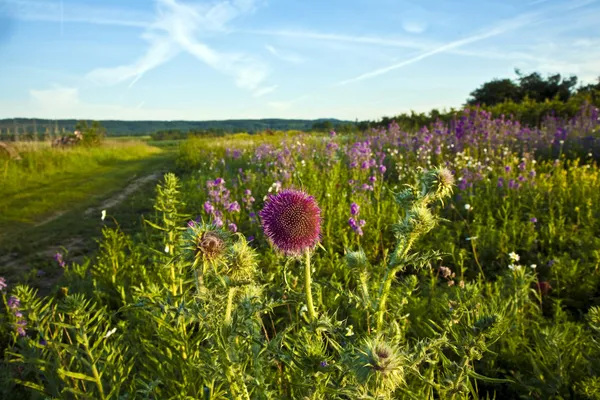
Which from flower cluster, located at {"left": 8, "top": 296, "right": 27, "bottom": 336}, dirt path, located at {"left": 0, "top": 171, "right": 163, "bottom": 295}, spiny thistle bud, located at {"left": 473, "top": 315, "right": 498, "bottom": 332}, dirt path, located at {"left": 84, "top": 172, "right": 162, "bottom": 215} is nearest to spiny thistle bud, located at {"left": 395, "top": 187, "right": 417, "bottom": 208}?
spiny thistle bud, located at {"left": 473, "top": 315, "right": 498, "bottom": 332}

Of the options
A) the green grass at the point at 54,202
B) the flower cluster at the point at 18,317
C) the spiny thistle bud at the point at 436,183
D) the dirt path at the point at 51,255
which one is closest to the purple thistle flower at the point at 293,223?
the spiny thistle bud at the point at 436,183

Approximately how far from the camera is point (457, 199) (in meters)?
5.80

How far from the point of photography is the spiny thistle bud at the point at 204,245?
1.37m

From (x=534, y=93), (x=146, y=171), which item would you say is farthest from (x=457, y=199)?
(x=534, y=93)

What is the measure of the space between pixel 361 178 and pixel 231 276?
5343 mm

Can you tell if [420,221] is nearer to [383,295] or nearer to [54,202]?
[383,295]

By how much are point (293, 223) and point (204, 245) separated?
35cm

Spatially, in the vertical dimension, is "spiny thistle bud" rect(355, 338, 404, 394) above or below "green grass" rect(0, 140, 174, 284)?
above

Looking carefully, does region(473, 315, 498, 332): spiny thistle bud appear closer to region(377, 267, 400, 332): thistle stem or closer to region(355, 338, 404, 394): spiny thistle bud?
region(377, 267, 400, 332): thistle stem

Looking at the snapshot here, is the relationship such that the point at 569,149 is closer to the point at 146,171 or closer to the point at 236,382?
the point at 236,382

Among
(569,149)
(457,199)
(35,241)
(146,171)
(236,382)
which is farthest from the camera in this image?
(146,171)

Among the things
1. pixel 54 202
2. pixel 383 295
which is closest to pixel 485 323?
pixel 383 295

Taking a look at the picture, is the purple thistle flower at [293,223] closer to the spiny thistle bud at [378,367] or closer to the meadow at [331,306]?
the meadow at [331,306]

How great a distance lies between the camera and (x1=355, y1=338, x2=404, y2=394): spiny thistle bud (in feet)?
3.45
